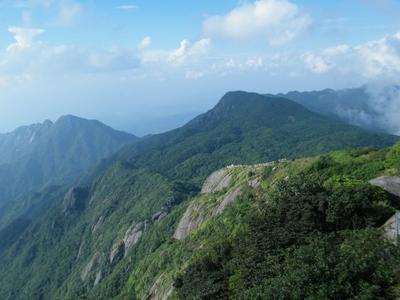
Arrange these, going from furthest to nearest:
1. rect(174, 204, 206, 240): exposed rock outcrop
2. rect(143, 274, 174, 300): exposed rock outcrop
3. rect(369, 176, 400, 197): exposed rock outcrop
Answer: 1. rect(174, 204, 206, 240): exposed rock outcrop
2. rect(143, 274, 174, 300): exposed rock outcrop
3. rect(369, 176, 400, 197): exposed rock outcrop

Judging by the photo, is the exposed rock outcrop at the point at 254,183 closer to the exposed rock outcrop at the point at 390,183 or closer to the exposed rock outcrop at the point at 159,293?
the exposed rock outcrop at the point at 159,293

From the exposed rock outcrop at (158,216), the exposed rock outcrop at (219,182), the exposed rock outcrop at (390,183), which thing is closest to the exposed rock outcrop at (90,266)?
the exposed rock outcrop at (158,216)

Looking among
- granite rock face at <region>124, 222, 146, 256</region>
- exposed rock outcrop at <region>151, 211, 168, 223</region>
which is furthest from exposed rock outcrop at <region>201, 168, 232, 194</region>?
granite rock face at <region>124, 222, 146, 256</region>

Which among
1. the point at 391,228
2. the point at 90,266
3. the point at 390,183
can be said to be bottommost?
the point at 90,266

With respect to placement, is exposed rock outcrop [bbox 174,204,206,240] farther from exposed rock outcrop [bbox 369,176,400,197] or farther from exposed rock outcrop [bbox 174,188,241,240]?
exposed rock outcrop [bbox 369,176,400,197]

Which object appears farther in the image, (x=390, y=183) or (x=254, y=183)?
(x=254, y=183)

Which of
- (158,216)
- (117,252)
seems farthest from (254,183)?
(117,252)

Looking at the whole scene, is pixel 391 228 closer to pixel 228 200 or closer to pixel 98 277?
pixel 228 200

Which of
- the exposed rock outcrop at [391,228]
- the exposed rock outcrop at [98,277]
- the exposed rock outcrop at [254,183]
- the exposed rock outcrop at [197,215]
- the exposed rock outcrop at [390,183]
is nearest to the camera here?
the exposed rock outcrop at [391,228]

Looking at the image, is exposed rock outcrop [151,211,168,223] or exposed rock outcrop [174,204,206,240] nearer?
exposed rock outcrop [174,204,206,240]
